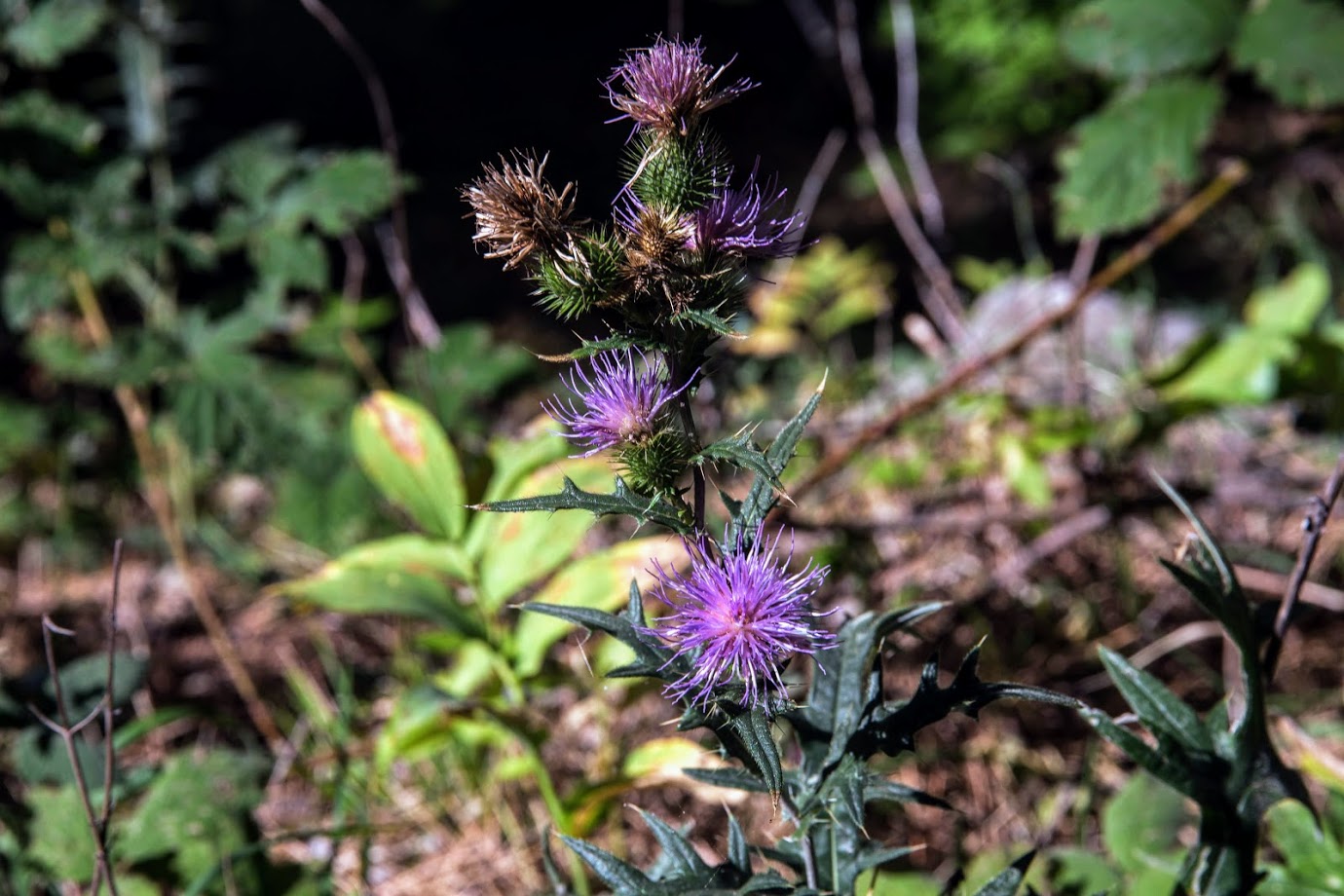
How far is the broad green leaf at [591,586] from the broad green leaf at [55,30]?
5.41ft

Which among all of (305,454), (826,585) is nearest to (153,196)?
(305,454)

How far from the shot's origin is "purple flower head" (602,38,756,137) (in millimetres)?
1043

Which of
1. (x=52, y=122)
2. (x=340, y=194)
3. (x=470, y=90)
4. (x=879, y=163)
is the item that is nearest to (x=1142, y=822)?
(x=879, y=163)

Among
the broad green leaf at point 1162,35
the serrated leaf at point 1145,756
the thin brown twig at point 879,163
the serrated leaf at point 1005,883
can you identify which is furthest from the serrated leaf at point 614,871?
the broad green leaf at point 1162,35

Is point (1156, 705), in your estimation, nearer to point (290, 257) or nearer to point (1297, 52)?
point (1297, 52)

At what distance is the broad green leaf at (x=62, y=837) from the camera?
1.87 meters

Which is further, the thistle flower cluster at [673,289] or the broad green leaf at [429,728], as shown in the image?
the broad green leaf at [429,728]

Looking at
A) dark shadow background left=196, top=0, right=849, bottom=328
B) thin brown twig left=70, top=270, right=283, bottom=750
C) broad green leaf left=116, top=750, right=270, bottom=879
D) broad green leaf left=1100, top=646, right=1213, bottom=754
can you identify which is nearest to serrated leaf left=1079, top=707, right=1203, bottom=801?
broad green leaf left=1100, top=646, right=1213, bottom=754

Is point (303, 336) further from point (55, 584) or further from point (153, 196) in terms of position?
point (55, 584)

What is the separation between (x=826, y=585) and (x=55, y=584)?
2.62 meters

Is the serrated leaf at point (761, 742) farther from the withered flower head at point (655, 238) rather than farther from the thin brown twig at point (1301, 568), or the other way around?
the thin brown twig at point (1301, 568)

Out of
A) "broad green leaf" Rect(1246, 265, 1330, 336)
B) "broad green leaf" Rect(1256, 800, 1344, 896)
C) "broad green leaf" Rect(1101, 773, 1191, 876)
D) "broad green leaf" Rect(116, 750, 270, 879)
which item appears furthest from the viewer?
"broad green leaf" Rect(1246, 265, 1330, 336)

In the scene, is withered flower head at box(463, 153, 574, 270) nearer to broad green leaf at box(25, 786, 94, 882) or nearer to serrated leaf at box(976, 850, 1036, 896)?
serrated leaf at box(976, 850, 1036, 896)

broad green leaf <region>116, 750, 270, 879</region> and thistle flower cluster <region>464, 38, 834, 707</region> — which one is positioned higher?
thistle flower cluster <region>464, 38, 834, 707</region>
